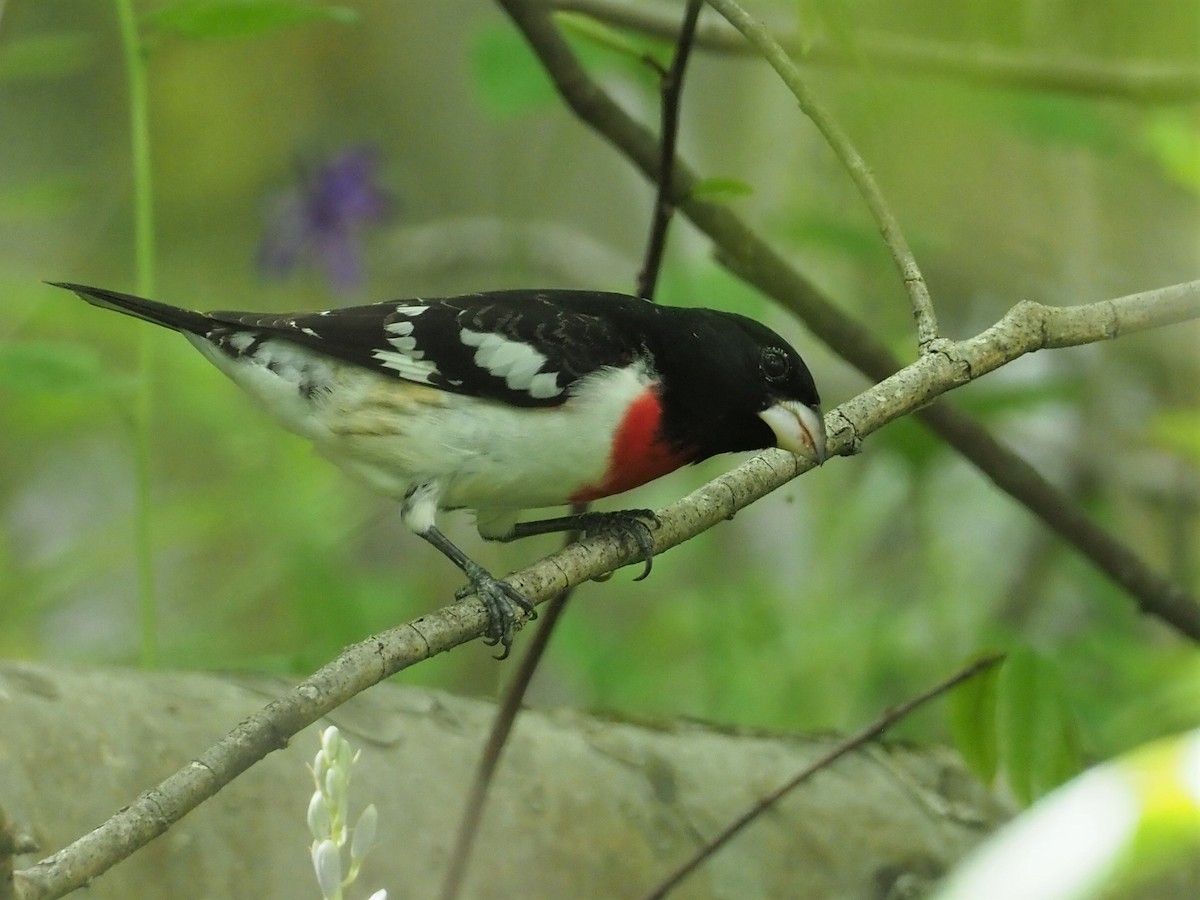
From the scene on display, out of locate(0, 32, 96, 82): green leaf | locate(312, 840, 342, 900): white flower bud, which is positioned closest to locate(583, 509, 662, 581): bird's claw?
locate(312, 840, 342, 900): white flower bud

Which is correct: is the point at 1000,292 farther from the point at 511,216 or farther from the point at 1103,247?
the point at 511,216

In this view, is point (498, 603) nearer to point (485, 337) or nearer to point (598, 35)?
point (485, 337)

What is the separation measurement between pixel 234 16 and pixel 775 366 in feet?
1.97

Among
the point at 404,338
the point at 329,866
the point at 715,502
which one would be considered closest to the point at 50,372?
the point at 404,338

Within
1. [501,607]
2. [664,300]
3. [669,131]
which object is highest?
[664,300]

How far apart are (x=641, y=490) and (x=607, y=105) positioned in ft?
4.91

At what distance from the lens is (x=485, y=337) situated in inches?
50.2

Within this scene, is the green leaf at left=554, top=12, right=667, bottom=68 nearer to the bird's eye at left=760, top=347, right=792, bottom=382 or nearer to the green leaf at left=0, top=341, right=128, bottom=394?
the bird's eye at left=760, top=347, right=792, bottom=382

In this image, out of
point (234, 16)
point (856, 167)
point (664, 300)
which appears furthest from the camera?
point (664, 300)

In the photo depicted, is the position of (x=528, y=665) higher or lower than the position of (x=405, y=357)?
lower

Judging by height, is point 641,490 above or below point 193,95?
below

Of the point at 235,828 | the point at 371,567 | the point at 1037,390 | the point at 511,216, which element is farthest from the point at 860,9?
the point at 371,567

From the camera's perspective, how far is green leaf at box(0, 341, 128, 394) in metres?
1.28

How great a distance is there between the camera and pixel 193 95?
378 cm
